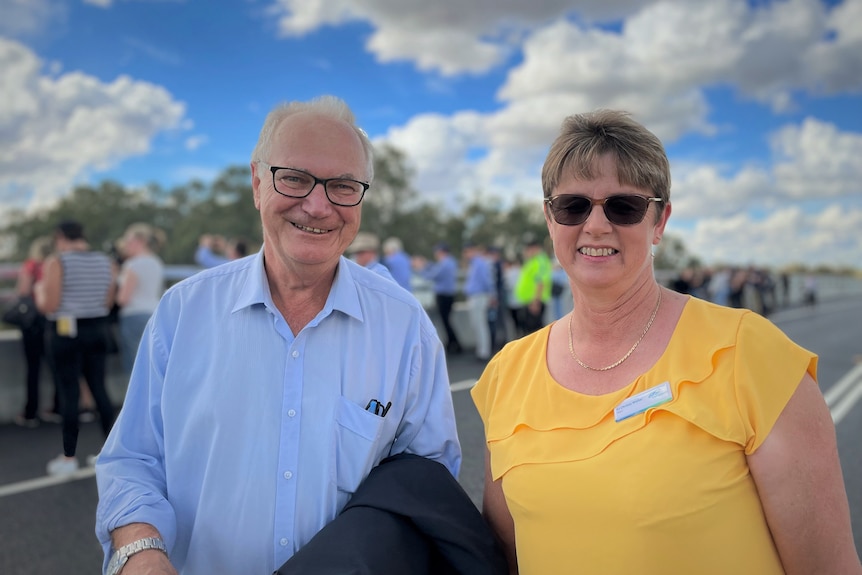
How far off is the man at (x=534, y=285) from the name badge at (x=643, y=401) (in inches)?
393

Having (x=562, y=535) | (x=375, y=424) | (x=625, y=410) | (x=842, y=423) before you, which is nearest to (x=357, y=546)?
(x=375, y=424)

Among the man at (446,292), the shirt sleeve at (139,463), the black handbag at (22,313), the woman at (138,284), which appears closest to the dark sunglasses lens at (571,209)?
the shirt sleeve at (139,463)

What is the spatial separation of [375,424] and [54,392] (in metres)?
7.33

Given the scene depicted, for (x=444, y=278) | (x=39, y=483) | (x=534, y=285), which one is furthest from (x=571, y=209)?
(x=444, y=278)

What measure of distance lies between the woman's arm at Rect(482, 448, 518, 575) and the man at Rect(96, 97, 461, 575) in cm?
15

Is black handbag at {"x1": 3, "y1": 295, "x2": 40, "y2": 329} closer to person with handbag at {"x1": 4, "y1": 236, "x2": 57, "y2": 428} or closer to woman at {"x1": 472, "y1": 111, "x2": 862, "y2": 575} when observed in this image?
person with handbag at {"x1": 4, "y1": 236, "x2": 57, "y2": 428}

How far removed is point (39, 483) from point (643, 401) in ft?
17.2

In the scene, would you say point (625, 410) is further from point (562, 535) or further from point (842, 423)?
point (842, 423)

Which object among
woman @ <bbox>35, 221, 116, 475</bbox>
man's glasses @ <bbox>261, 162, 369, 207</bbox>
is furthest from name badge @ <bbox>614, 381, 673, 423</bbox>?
woman @ <bbox>35, 221, 116, 475</bbox>

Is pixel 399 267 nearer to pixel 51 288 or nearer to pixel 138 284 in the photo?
pixel 138 284

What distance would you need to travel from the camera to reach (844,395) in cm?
884

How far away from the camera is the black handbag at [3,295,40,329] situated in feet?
24.0

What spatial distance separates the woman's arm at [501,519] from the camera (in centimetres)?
205

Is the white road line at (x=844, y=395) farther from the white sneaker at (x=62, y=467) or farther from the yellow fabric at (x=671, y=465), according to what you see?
the white sneaker at (x=62, y=467)
